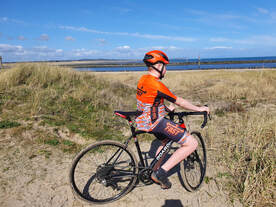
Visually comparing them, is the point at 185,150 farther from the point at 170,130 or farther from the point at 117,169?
the point at 117,169

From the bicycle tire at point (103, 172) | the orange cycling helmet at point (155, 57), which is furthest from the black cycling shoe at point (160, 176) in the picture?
the orange cycling helmet at point (155, 57)

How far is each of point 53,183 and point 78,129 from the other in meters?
2.38

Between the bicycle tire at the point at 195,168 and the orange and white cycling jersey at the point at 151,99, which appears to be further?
the bicycle tire at the point at 195,168

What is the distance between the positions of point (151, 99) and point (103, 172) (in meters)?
A: 1.46

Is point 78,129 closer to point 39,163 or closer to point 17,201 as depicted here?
point 39,163

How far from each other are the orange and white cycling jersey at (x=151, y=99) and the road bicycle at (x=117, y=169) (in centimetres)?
13

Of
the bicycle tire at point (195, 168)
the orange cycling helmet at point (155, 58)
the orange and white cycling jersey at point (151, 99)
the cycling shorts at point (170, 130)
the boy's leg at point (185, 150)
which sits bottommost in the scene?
the bicycle tire at point (195, 168)

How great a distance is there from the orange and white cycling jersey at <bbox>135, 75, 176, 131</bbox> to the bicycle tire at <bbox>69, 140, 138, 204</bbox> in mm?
581

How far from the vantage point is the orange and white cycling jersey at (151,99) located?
9.42 ft

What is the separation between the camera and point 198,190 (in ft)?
12.5

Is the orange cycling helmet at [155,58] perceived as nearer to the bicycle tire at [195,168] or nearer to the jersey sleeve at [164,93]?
the jersey sleeve at [164,93]

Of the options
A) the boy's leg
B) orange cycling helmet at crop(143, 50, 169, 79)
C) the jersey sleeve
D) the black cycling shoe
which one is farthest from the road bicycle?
orange cycling helmet at crop(143, 50, 169, 79)

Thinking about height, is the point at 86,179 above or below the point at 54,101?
below

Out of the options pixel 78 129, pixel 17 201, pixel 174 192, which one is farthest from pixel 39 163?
pixel 174 192
